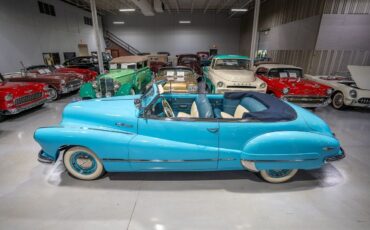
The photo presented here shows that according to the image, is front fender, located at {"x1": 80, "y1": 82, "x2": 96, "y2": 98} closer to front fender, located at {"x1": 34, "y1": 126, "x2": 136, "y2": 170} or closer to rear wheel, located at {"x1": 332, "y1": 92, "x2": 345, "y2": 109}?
front fender, located at {"x1": 34, "y1": 126, "x2": 136, "y2": 170}

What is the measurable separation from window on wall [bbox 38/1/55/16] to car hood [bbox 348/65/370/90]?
16.2 m

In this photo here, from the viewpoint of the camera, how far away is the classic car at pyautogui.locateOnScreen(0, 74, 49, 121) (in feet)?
15.5

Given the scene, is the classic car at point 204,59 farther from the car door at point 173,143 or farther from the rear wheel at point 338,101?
the car door at point 173,143

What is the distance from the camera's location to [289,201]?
7.85 ft

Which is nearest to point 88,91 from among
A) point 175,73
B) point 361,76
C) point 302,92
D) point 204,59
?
point 175,73

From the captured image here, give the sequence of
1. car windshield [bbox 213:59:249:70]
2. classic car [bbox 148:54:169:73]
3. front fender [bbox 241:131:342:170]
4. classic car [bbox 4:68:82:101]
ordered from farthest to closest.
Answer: classic car [bbox 148:54:169:73], car windshield [bbox 213:59:249:70], classic car [bbox 4:68:82:101], front fender [bbox 241:131:342:170]

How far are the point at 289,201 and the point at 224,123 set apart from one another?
1.28 metres

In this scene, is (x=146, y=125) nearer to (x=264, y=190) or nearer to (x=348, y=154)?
(x=264, y=190)

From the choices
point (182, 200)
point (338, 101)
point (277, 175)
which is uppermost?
point (338, 101)

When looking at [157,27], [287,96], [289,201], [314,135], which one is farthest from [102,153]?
[157,27]

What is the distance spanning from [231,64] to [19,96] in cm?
663

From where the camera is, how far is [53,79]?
22.9 ft

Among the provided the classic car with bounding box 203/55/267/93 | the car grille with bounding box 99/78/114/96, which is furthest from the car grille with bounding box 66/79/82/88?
the classic car with bounding box 203/55/267/93

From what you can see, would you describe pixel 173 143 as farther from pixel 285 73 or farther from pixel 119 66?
pixel 119 66
